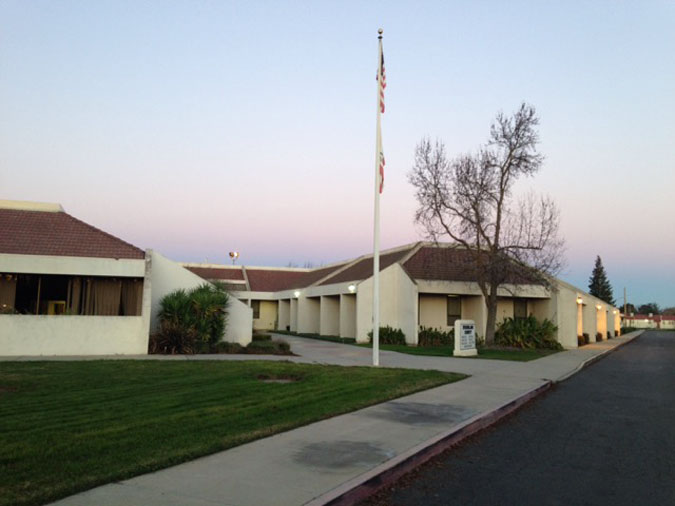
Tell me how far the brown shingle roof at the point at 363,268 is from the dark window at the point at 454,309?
3.98 m

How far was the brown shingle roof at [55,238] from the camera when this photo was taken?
21.5 m

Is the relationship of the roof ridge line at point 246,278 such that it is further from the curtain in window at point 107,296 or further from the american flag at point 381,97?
the american flag at point 381,97

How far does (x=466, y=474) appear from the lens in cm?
700

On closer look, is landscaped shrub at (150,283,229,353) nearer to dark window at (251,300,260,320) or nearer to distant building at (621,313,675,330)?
dark window at (251,300,260,320)

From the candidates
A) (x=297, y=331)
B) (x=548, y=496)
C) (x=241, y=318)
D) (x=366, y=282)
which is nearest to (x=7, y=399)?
(x=548, y=496)

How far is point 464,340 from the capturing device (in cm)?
2402

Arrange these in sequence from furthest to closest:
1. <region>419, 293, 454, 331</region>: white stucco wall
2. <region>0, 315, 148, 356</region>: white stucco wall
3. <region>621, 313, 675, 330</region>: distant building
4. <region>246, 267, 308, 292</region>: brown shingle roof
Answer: <region>621, 313, 675, 330</region>: distant building
<region>246, 267, 308, 292</region>: brown shingle roof
<region>419, 293, 454, 331</region>: white stucco wall
<region>0, 315, 148, 356</region>: white stucco wall

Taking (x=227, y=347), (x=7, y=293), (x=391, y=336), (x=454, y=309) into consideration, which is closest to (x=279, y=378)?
(x=227, y=347)

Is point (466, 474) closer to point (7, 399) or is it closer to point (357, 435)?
point (357, 435)

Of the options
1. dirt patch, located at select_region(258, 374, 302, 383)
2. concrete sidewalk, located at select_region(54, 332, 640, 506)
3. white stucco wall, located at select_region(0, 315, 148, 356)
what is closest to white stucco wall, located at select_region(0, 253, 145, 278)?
white stucco wall, located at select_region(0, 315, 148, 356)

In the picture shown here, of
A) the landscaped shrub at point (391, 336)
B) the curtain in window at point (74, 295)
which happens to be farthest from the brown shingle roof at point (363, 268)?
the curtain in window at point (74, 295)

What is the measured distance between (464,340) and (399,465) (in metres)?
17.8

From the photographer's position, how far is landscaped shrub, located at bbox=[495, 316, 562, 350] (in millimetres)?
30234

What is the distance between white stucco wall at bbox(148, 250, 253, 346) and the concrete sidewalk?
43.2ft
